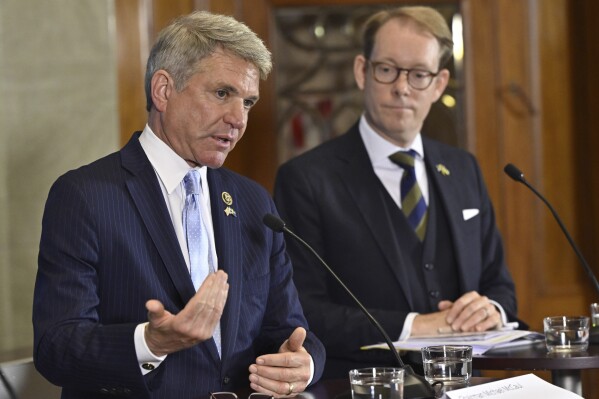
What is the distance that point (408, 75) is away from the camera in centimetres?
362

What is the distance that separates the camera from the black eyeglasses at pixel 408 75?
3.61 meters

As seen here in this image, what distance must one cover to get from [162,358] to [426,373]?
618mm

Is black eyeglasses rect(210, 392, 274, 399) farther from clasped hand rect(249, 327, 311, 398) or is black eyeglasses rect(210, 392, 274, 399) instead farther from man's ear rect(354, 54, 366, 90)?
man's ear rect(354, 54, 366, 90)

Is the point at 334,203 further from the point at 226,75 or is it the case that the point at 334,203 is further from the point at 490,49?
the point at 490,49

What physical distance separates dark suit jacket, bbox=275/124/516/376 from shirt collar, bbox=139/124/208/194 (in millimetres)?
904

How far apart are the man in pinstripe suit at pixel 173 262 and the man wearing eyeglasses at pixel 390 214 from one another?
60 cm

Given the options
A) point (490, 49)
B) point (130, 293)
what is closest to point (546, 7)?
point (490, 49)

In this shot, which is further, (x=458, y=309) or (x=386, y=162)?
(x=386, y=162)

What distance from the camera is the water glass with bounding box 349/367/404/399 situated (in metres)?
1.96

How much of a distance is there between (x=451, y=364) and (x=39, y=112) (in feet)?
7.78

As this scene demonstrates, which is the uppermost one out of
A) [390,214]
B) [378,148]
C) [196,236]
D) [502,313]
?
[378,148]

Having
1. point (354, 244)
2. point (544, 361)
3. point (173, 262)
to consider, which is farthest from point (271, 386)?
point (354, 244)

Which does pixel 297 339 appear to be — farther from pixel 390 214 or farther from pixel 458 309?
pixel 390 214

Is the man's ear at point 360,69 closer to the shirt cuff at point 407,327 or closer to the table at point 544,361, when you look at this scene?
the shirt cuff at point 407,327
